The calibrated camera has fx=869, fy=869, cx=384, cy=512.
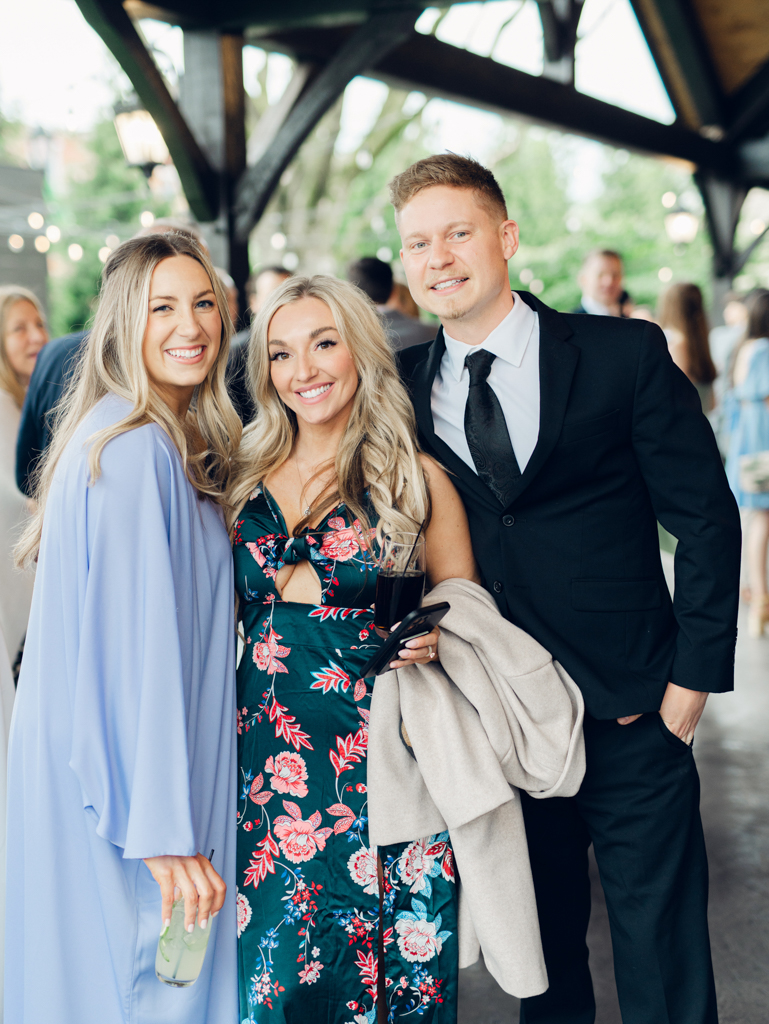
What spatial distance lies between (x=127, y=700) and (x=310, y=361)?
2.58 ft

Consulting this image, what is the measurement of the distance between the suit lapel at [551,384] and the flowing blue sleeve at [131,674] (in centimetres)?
70

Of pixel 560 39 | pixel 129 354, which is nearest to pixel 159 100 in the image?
pixel 129 354

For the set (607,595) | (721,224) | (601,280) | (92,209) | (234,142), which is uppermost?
(92,209)

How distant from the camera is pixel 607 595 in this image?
1.72 m

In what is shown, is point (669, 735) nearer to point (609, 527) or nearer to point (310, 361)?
point (609, 527)

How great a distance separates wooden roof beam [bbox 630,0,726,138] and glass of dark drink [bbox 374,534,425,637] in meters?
9.07

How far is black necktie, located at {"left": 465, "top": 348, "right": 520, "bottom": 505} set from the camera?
172cm

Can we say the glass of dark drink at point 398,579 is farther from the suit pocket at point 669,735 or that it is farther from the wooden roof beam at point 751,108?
the wooden roof beam at point 751,108

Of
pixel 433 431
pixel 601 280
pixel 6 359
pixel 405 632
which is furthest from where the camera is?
pixel 601 280

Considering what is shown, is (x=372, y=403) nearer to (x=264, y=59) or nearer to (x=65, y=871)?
(x=65, y=871)

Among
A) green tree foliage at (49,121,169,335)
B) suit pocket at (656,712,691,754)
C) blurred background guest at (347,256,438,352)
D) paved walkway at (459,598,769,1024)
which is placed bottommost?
paved walkway at (459,598,769,1024)

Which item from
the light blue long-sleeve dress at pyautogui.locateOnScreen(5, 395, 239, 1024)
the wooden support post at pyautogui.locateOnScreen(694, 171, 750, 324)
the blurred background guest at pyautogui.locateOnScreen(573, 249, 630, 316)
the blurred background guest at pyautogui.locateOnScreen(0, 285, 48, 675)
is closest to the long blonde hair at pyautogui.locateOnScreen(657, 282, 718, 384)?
the blurred background guest at pyautogui.locateOnScreen(573, 249, 630, 316)

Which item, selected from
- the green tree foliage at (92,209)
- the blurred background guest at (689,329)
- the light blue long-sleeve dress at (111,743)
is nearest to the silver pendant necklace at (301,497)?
the light blue long-sleeve dress at (111,743)

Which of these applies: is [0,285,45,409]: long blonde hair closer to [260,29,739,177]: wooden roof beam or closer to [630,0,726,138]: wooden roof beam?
[260,29,739,177]: wooden roof beam
